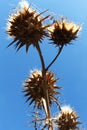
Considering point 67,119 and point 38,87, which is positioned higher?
point 38,87

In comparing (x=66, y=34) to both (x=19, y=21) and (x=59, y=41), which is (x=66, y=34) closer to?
(x=59, y=41)

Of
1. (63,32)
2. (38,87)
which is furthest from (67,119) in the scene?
(63,32)

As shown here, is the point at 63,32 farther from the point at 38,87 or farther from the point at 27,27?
the point at 38,87

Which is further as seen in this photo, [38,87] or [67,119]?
[38,87]

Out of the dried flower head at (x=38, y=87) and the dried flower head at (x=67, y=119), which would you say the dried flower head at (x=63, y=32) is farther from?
the dried flower head at (x=67, y=119)

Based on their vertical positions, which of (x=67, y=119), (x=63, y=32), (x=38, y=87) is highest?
(x=63, y=32)

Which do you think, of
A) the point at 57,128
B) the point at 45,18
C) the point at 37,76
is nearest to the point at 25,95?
the point at 37,76
